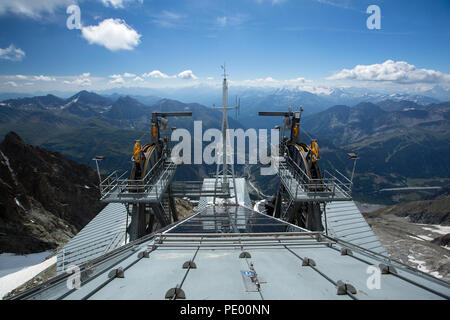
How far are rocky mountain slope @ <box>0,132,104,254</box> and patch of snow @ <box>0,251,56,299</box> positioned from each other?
1.56m

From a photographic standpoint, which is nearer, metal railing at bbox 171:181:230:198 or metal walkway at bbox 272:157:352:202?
metal walkway at bbox 272:157:352:202

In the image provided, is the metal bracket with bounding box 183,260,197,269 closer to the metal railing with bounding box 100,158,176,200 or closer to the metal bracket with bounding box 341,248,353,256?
the metal bracket with bounding box 341,248,353,256

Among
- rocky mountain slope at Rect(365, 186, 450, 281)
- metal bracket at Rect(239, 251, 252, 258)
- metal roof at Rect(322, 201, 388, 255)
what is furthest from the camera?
→ rocky mountain slope at Rect(365, 186, 450, 281)

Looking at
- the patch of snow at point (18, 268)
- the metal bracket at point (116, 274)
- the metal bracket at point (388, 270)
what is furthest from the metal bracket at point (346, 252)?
the patch of snow at point (18, 268)

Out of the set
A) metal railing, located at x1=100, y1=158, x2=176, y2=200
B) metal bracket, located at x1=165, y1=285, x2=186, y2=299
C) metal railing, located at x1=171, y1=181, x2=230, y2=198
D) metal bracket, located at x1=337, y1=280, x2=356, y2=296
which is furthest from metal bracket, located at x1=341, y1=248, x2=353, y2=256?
metal railing, located at x1=171, y1=181, x2=230, y2=198

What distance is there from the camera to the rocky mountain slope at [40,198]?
1283 inches

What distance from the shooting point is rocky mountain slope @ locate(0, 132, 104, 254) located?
3259cm

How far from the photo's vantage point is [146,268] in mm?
5770

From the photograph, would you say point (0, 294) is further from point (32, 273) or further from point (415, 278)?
point (415, 278)

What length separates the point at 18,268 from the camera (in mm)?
26016

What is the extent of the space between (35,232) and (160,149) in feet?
92.3

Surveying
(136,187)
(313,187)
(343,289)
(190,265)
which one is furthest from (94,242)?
(343,289)

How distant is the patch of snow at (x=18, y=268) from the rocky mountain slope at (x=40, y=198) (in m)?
1.56
